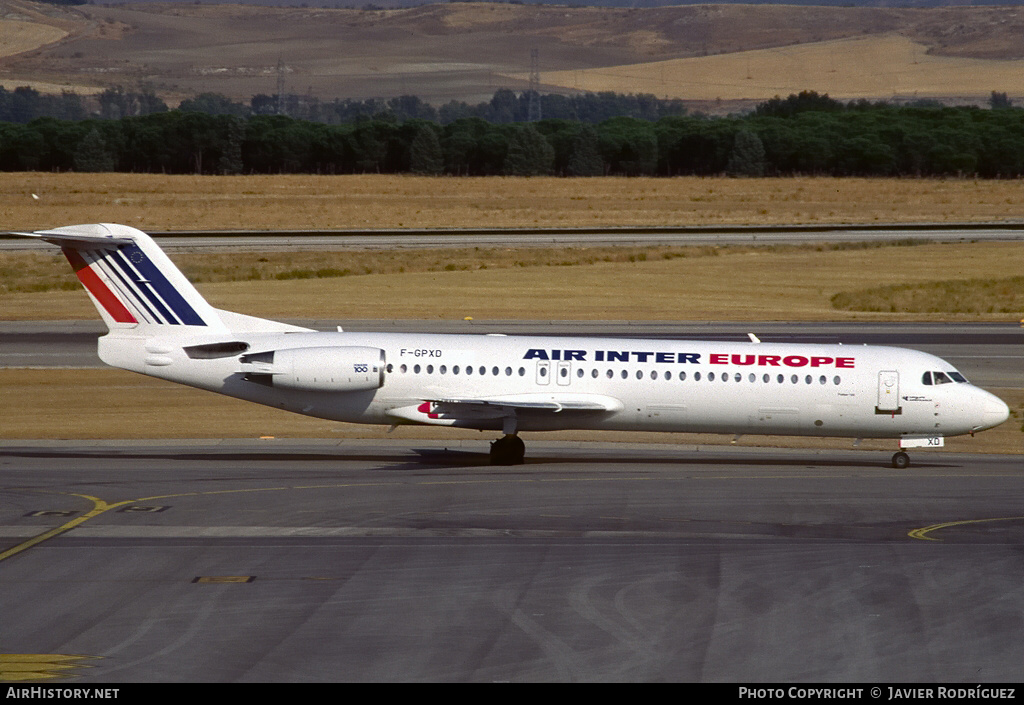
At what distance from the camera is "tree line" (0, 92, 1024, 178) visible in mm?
129750

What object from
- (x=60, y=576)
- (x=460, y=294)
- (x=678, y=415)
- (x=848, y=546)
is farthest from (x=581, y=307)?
(x=60, y=576)

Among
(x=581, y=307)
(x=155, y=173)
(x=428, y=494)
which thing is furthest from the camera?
(x=155, y=173)

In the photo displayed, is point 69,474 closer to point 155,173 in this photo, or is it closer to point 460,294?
point 460,294

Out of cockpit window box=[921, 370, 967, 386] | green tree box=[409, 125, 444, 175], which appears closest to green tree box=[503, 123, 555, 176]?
green tree box=[409, 125, 444, 175]

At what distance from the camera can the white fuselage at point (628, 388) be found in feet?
107

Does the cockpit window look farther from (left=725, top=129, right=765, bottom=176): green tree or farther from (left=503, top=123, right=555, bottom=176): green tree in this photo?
(left=503, top=123, right=555, bottom=176): green tree

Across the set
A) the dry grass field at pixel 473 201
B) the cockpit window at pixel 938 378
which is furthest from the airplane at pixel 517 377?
the dry grass field at pixel 473 201

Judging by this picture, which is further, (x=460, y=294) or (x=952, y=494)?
(x=460, y=294)

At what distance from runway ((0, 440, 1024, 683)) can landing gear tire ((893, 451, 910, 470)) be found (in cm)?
40

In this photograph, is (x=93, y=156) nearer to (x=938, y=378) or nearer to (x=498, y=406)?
(x=498, y=406)

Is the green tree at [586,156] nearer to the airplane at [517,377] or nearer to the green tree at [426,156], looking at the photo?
the green tree at [426,156]
